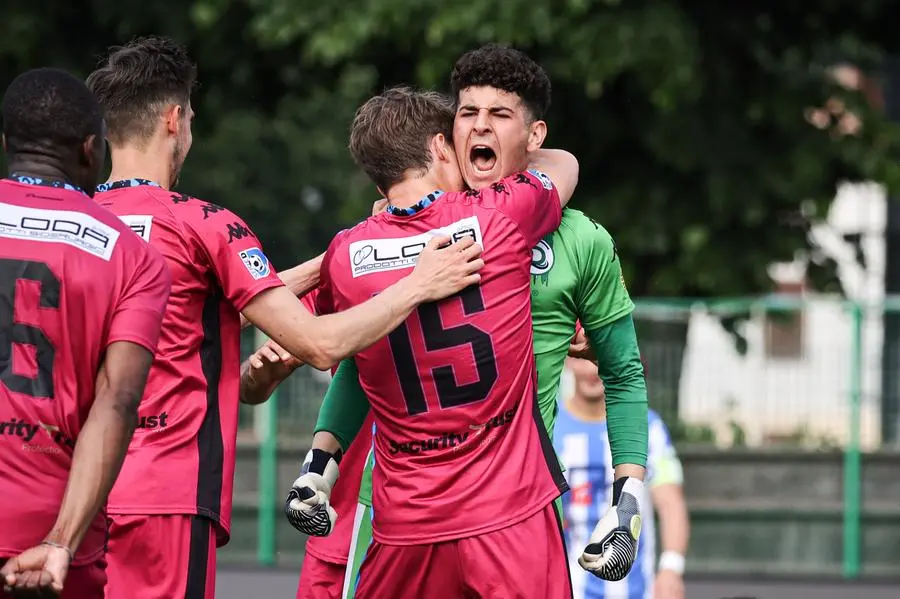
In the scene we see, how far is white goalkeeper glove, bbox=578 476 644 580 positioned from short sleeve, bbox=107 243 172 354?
5.02 ft

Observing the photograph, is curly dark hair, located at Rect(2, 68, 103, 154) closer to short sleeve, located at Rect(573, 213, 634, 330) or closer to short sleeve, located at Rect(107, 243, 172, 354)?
short sleeve, located at Rect(107, 243, 172, 354)

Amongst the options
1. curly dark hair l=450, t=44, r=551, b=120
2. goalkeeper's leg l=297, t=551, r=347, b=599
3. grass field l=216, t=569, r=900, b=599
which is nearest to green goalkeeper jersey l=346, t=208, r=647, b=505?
curly dark hair l=450, t=44, r=551, b=120

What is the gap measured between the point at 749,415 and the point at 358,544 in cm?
877

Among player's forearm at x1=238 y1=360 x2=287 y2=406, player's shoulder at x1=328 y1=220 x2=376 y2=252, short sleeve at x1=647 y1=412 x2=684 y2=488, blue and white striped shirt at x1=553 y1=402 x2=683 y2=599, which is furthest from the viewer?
short sleeve at x1=647 y1=412 x2=684 y2=488

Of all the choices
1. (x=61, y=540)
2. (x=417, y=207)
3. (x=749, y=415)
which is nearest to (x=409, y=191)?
(x=417, y=207)

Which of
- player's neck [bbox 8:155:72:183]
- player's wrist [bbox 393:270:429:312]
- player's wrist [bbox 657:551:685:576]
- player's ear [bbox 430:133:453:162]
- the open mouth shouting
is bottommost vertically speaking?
player's wrist [bbox 657:551:685:576]

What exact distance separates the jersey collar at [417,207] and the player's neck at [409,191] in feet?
0.06

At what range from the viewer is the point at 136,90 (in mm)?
4945

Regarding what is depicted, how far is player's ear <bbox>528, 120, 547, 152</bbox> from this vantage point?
5.36 meters

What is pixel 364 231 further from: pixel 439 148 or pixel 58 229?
pixel 58 229

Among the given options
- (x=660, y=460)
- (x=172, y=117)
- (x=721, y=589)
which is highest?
(x=172, y=117)

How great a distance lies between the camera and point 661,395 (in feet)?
43.5

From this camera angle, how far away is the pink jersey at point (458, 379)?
15.4 feet

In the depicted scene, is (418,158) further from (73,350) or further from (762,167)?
(762,167)
